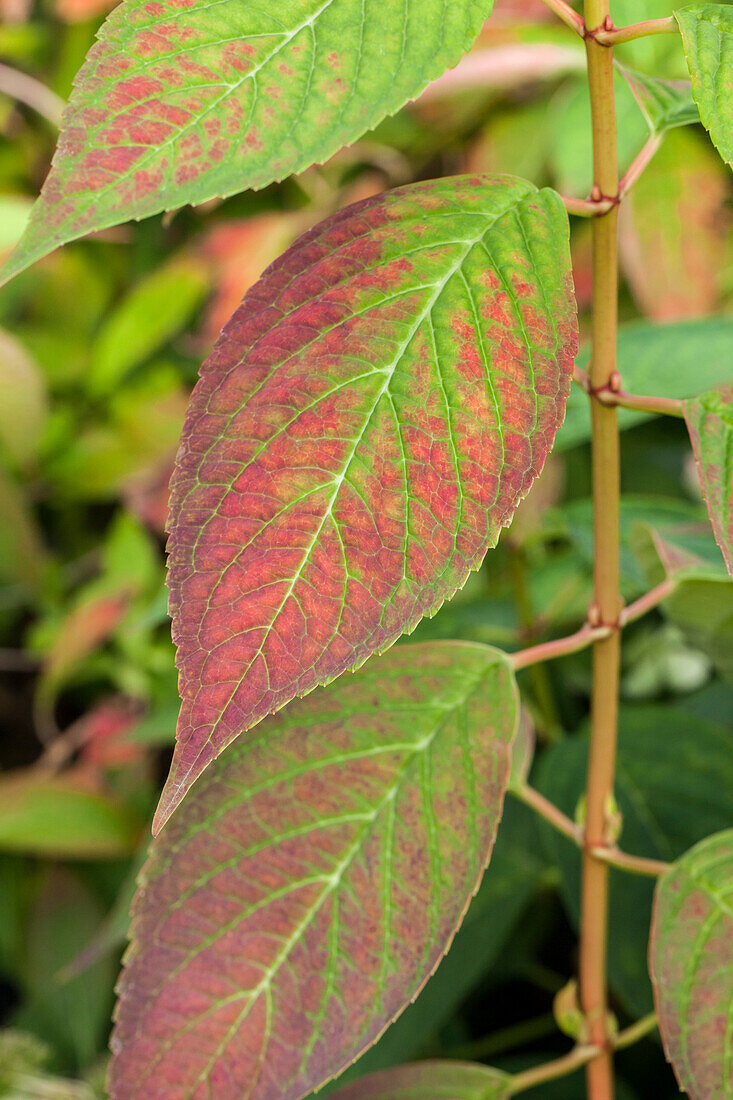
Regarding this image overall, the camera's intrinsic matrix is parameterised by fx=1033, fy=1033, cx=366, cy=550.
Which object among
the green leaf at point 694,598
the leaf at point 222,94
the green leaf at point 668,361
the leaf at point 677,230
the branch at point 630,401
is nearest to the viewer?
the leaf at point 222,94

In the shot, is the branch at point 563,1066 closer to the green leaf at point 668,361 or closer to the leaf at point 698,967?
the leaf at point 698,967

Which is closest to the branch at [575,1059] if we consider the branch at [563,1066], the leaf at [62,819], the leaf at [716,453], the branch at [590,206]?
the branch at [563,1066]

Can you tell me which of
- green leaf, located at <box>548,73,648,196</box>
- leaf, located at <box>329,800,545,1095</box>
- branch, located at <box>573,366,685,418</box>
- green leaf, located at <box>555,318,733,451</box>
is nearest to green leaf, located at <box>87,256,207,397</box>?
green leaf, located at <box>548,73,648,196</box>

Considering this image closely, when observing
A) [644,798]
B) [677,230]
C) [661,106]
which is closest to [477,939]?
[644,798]

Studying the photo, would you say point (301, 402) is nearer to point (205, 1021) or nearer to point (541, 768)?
point (205, 1021)

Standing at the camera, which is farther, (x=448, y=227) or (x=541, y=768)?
(x=541, y=768)

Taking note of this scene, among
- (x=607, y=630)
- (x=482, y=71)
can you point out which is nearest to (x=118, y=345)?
(x=482, y=71)
